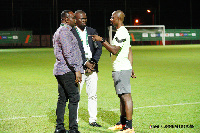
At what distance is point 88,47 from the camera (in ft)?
19.9

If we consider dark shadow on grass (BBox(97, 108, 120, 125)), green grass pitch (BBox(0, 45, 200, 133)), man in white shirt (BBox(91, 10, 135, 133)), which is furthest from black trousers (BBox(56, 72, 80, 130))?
dark shadow on grass (BBox(97, 108, 120, 125))

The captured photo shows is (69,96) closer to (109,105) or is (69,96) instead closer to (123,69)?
(123,69)

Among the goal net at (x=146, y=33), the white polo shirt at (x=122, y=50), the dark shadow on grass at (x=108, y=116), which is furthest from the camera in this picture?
the goal net at (x=146, y=33)

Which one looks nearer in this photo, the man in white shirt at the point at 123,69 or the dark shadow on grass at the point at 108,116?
the man in white shirt at the point at 123,69

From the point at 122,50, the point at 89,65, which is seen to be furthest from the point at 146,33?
the point at 122,50

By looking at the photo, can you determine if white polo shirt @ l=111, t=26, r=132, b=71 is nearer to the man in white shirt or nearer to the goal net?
the man in white shirt

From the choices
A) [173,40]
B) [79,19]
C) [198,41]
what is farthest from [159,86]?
[198,41]

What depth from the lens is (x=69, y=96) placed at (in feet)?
17.5

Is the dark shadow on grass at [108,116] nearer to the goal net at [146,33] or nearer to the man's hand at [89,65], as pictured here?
the man's hand at [89,65]

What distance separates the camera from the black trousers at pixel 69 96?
5242mm

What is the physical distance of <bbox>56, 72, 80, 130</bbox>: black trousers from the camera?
5.24 meters

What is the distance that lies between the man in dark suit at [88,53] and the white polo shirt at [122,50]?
0.51m

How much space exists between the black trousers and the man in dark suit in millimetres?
728

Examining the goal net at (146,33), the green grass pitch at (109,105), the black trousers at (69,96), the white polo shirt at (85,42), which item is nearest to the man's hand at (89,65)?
the white polo shirt at (85,42)
